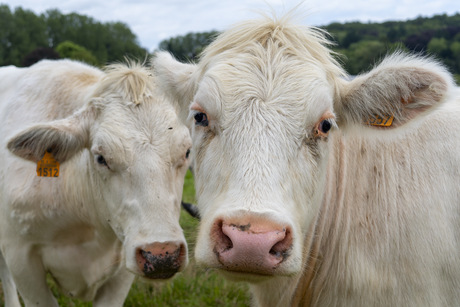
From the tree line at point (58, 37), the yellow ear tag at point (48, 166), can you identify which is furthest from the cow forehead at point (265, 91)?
the tree line at point (58, 37)

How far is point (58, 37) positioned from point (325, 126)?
3120 inches

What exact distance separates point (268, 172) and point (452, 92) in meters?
1.29

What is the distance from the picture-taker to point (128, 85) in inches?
166

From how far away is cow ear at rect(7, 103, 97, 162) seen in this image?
3.89 metres

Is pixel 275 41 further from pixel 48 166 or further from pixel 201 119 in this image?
pixel 48 166

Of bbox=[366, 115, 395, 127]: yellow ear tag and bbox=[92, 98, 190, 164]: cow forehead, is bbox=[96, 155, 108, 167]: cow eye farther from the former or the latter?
bbox=[366, 115, 395, 127]: yellow ear tag

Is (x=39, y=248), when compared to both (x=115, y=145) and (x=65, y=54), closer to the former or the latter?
(x=115, y=145)

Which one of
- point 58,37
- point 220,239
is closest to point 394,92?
point 220,239

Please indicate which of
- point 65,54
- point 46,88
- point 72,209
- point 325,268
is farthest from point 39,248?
point 65,54

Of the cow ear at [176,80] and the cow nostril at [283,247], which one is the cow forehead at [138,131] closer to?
the cow ear at [176,80]

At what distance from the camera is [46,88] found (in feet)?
15.8

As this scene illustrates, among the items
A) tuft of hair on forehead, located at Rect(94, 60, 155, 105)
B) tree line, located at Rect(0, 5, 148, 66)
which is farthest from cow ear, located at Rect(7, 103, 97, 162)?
tree line, located at Rect(0, 5, 148, 66)

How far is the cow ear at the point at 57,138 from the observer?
389cm

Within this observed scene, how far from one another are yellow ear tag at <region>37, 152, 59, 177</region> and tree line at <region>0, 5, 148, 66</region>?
4899 cm
